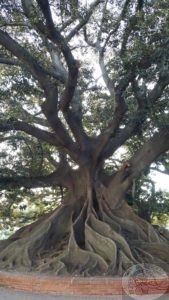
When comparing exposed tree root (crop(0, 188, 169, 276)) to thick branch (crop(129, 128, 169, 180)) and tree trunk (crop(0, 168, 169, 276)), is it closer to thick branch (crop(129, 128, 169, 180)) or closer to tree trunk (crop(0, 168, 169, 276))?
tree trunk (crop(0, 168, 169, 276))

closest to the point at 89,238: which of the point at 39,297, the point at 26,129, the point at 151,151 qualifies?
the point at 39,297

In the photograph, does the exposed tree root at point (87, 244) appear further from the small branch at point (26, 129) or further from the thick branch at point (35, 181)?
the small branch at point (26, 129)

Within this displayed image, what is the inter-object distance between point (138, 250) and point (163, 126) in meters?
2.45

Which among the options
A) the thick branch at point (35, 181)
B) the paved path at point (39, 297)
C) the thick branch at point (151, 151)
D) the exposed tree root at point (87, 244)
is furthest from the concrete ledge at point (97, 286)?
the thick branch at point (35, 181)

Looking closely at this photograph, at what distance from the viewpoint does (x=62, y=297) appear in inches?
227

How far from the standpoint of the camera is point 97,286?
223 inches

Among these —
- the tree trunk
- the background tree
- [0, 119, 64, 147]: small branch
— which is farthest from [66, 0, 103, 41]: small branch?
the tree trunk

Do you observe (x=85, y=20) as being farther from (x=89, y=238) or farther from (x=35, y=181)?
(x=89, y=238)

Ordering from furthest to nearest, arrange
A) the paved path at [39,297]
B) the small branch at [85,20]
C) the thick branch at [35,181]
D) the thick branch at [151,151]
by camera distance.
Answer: the thick branch at [35,181]
the thick branch at [151,151]
the small branch at [85,20]
the paved path at [39,297]

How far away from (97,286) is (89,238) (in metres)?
1.47

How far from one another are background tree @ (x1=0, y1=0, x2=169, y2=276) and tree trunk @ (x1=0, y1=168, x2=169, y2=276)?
0.07ft

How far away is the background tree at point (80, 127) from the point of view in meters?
6.23

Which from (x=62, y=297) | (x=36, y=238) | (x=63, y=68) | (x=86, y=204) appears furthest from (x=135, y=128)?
(x=62, y=297)

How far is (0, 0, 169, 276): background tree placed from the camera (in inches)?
245
